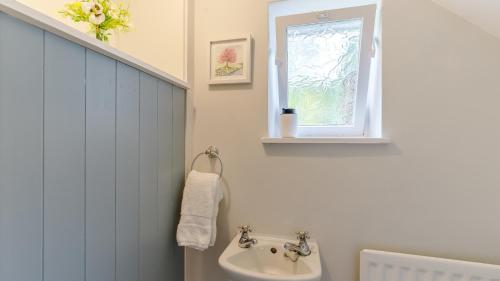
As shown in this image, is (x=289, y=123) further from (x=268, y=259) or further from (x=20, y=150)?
(x=20, y=150)

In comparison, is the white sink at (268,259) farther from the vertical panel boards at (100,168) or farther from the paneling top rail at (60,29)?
the paneling top rail at (60,29)

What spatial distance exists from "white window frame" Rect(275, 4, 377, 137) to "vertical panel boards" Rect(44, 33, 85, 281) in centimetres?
99

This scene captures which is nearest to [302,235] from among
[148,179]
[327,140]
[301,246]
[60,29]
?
[301,246]

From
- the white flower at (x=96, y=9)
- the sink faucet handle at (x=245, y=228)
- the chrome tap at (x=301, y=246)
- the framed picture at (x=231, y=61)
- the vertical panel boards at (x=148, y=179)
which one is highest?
the white flower at (x=96, y=9)

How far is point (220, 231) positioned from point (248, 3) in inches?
50.9

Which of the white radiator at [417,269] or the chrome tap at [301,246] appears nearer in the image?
the white radiator at [417,269]

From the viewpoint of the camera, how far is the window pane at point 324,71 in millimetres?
1385

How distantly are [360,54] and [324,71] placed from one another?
199 mm

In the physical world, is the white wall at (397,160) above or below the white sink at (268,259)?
above

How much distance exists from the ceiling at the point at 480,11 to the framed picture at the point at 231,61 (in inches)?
36.3

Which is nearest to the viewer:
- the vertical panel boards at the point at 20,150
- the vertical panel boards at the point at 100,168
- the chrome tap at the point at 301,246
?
the vertical panel boards at the point at 20,150

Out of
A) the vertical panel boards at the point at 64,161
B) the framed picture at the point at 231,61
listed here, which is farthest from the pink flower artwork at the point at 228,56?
the vertical panel boards at the point at 64,161

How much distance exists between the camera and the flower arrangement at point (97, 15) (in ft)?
3.50

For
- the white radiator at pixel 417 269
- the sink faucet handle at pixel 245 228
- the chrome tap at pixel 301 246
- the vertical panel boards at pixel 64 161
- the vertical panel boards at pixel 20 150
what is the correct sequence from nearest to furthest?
the vertical panel boards at pixel 20 150 < the vertical panel boards at pixel 64 161 < the white radiator at pixel 417 269 < the chrome tap at pixel 301 246 < the sink faucet handle at pixel 245 228
